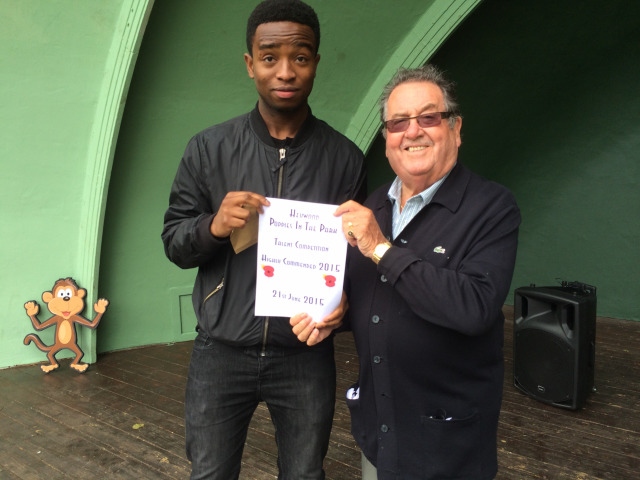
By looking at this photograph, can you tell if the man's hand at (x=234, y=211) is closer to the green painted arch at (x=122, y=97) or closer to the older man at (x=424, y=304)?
the older man at (x=424, y=304)

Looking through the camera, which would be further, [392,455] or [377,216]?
[377,216]

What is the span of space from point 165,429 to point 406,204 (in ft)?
8.48

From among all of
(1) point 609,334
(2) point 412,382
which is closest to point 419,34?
(1) point 609,334

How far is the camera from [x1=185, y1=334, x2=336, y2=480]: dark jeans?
1562 mm

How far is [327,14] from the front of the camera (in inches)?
181

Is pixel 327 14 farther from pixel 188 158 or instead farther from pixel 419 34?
pixel 188 158

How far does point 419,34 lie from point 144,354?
395 centimetres

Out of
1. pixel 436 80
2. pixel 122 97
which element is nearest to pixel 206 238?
pixel 436 80

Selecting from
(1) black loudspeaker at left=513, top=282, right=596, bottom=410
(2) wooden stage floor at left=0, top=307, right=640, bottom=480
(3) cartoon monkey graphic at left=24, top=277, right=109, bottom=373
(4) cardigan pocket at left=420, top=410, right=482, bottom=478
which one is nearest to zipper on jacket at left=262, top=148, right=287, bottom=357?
(4) cardigan pocket at left=420, top=410, right=482, bottom=478

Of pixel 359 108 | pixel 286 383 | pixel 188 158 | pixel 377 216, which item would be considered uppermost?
pixel 359 108

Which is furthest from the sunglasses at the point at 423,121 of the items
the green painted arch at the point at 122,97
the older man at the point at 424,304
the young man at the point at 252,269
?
the green painted arch at the point at 122,97

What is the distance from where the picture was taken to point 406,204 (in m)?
1.47

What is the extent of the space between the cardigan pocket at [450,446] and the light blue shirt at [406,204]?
501 mm

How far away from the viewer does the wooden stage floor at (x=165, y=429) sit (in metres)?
2.88
